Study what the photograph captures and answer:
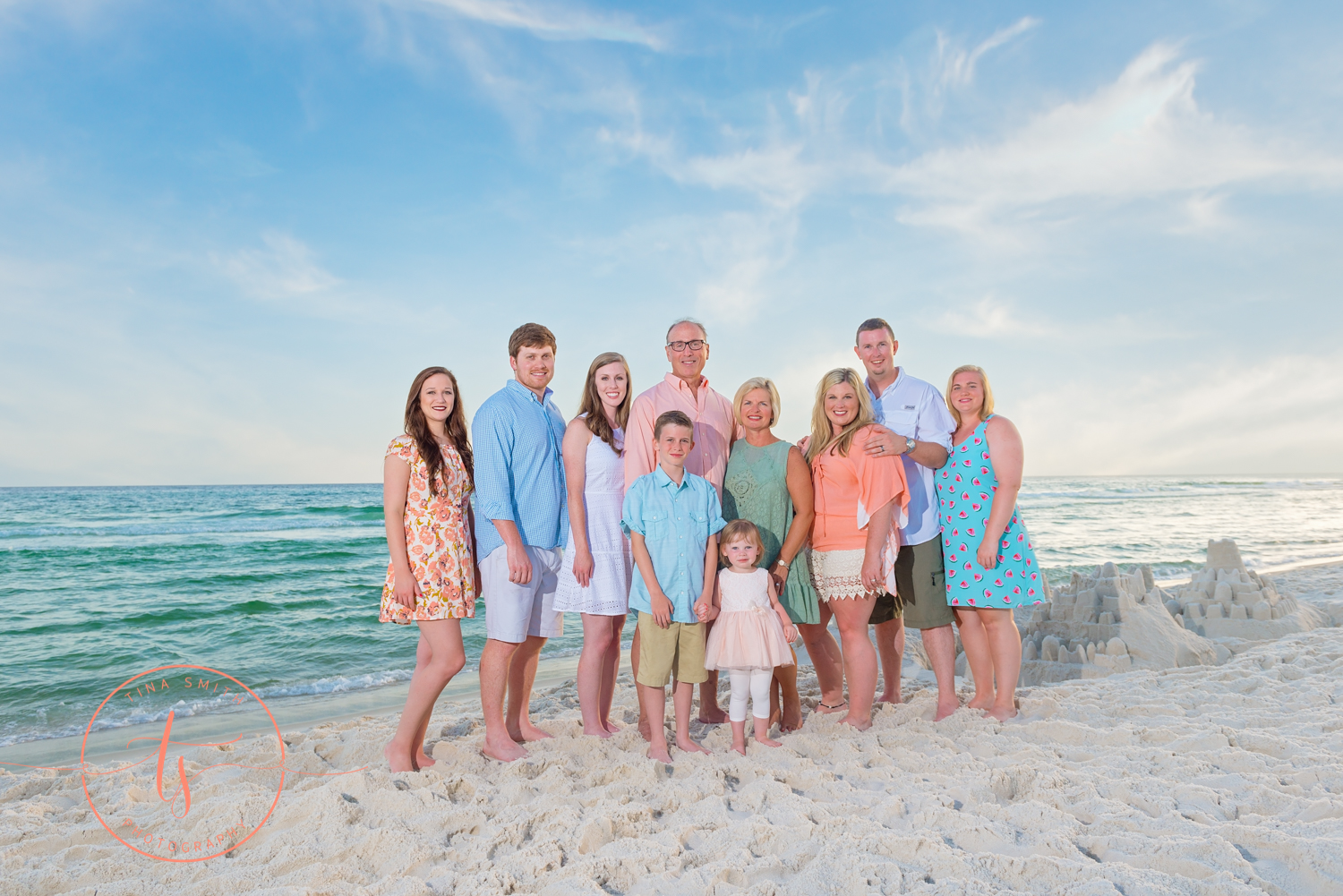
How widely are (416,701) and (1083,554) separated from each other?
15799 millimetres

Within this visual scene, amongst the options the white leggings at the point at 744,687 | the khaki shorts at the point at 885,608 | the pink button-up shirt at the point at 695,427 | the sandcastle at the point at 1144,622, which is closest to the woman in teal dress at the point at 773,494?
the pink button-up shirt at the point at 695,427

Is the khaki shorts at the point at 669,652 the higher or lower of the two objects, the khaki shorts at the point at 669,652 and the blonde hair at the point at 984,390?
the lower

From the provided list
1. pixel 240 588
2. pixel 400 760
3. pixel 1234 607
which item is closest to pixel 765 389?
pixel 400 760

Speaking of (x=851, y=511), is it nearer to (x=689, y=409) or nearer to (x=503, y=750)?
(x=689, y=409)

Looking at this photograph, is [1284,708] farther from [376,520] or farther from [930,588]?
[376,520]

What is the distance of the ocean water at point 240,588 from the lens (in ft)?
21.7

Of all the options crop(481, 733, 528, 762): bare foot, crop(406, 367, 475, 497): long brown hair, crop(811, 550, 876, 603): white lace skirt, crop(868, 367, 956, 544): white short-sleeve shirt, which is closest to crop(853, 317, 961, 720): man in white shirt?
crop(868, 367, 956, 544): white short-sleeve shirt

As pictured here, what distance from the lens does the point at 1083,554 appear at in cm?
1555

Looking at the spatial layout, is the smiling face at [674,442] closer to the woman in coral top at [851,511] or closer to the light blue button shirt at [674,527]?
the light blue button shirt at [674,527]

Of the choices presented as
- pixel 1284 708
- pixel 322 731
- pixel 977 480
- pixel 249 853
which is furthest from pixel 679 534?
pixel 1284 708

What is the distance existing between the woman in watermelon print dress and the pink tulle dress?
47.5 inches

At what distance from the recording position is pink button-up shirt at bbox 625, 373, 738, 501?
3717 mm

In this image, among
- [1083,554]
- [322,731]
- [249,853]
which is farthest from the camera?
[1083,554]

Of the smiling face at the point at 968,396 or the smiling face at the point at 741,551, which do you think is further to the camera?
the smiling face at the point at 968,396
